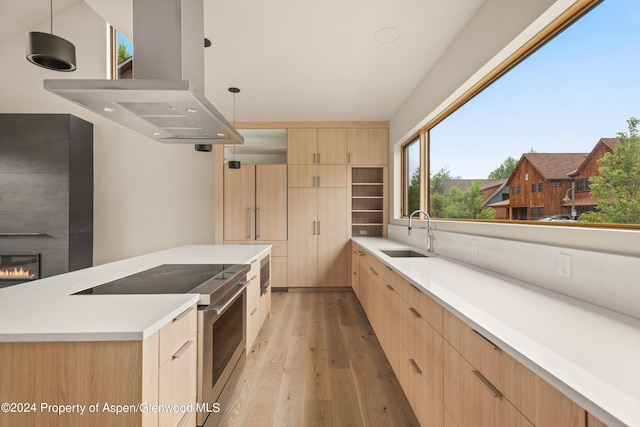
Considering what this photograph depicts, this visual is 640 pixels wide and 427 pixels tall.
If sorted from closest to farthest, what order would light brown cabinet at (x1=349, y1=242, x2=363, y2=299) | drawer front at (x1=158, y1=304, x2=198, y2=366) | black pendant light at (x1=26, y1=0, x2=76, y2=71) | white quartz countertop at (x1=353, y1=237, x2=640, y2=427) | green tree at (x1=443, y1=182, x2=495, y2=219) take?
white quartz countertop at (x1=353, y1=237, x2=640, y2=427) → drawer front at (x1=158, y1=304, x2=198, y2=366) → black pendant light at (x1=26, y1=0, x2=76, y2=71) → green tree at (x1=443, y1=182, x2=495, y2=219) → light brown cabinet at (x1=349, y1=242, x2=363, y2=299)

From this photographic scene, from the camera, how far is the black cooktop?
135cm

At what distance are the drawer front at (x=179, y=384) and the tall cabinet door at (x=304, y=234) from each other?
3.20 metres

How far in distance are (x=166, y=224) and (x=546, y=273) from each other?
501cm

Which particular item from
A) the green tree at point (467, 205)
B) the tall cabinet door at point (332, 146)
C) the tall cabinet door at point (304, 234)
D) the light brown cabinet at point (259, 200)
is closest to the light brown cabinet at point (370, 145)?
the tall cabinet door at point (332, 146)

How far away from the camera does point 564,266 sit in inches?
50.9

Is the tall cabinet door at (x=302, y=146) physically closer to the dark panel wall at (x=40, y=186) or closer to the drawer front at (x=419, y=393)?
the dark panel wall at (x=40, y=186)

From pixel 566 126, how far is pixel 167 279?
90.0 inches

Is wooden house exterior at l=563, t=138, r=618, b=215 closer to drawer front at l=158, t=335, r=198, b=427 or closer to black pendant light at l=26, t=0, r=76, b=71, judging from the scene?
drawer front at l=158, t=335, r=198, b=427

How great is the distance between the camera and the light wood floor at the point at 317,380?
1.78m

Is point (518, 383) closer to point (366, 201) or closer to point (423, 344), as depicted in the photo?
point (423, 344)

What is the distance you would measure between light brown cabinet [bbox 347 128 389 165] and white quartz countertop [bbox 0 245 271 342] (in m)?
3.76

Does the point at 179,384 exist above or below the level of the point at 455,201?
below

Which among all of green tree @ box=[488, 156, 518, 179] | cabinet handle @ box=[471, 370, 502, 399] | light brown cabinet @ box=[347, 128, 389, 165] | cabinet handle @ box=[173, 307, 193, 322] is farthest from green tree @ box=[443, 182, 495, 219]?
cabinet handle @ box=[173, 307, 193, 322]

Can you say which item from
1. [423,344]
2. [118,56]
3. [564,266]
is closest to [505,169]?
[564,266]
